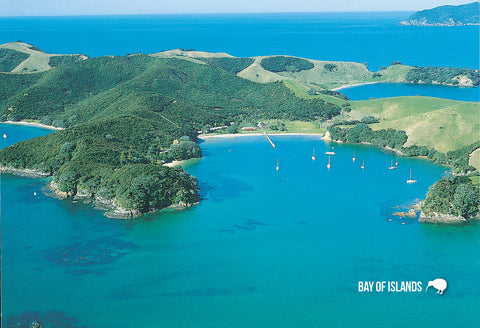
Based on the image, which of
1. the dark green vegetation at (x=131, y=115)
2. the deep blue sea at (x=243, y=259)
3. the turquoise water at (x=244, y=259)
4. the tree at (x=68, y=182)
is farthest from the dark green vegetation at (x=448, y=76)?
the tree at (x=68, y=182)

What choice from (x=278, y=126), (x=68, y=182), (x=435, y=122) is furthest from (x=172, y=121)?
(x=435, y=122)

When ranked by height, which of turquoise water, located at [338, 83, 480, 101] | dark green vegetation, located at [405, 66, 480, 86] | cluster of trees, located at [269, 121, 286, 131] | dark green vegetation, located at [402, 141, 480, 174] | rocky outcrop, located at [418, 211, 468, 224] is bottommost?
rocky outcrop, located at [418, 211, 468, 224]

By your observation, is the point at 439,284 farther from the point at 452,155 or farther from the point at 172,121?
the point at 172,121

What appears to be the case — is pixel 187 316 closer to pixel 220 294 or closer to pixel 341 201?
pixel 220 294

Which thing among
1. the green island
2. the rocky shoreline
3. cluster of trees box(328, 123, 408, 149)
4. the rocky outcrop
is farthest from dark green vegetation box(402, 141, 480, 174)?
the rocky shoreline

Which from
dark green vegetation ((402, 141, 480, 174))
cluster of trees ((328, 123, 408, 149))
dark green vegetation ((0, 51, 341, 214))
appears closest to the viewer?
dark green vegetation ((0, 51, 341, 214))

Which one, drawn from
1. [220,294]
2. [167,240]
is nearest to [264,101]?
[167,240]

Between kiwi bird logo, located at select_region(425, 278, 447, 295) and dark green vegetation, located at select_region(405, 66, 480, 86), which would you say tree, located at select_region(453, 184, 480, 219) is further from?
dark green vegetation, located at select_region(405, 66, 480, 86)
